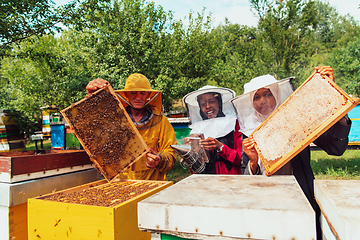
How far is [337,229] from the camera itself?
0.85 metres

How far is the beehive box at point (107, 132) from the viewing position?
2148 mm

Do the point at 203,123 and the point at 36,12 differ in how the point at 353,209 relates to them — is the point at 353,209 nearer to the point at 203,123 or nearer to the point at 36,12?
the point at 203,123

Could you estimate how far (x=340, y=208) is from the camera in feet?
2.95

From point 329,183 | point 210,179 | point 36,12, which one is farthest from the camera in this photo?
point 36,12

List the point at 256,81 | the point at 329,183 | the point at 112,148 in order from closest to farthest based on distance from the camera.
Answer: the point at 329,183
the point at 112,148
the point at 256,81

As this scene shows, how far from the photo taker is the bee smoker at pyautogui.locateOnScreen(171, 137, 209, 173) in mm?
2273

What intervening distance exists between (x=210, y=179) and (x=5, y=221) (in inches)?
68.7

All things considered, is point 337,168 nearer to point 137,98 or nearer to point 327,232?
point 137,98

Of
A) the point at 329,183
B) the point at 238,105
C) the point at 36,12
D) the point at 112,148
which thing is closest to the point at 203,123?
the point at 238,105

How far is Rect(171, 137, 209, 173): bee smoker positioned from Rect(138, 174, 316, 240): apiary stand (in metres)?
0.95

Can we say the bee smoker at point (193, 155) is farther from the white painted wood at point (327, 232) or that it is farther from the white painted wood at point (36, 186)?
the white painted wood at point (327, 232)

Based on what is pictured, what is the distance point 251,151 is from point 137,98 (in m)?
1.54

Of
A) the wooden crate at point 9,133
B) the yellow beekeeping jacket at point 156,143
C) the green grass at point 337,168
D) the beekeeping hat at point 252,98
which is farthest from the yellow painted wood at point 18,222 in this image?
the green grass at point 337,168

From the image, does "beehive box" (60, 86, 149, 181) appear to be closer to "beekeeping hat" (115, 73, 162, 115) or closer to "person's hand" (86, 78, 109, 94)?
"person's hand" (86, 78, 109, 94)
